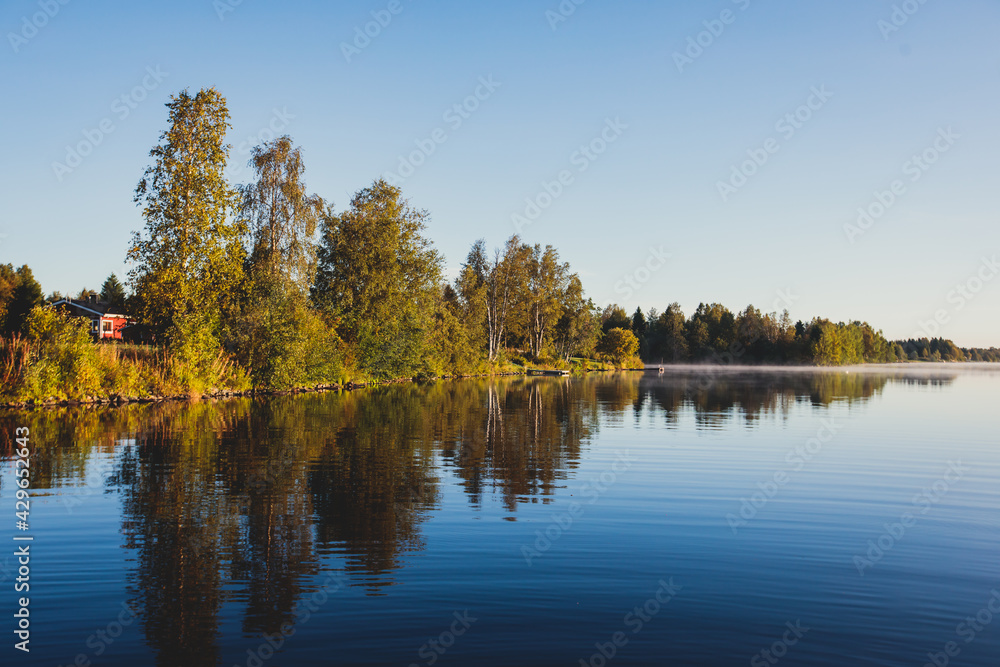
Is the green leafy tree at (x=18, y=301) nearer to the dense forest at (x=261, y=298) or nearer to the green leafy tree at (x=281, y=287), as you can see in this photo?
the dense forest at (x=261, y=298)

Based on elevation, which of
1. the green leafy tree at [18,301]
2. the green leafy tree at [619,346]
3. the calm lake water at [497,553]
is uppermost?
the green leafy tree at [18,301]

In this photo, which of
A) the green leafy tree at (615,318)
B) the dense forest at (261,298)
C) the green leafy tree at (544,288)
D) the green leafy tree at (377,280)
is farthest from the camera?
the green leafy tree at (615,318)

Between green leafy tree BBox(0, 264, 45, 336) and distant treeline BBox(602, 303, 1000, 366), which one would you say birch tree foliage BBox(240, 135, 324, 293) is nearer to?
green leafy tree BBox(0, 264, 45, 336)

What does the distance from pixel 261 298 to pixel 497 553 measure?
36511 mm

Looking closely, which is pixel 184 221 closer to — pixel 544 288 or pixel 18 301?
pixel 18 301

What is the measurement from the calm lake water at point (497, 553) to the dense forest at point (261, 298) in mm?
12987

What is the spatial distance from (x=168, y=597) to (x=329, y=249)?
52446 mm

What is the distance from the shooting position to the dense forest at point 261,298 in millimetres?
32875

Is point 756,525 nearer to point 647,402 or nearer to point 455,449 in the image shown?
point 455,449

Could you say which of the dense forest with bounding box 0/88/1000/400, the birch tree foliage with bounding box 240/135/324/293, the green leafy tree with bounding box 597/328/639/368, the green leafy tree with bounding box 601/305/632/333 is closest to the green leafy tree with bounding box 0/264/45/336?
the dense forest with bounding box 0/88/1000/400

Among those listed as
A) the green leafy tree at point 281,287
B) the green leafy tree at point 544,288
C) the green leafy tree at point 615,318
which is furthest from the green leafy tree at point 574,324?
the green leafy tree at point 281,287

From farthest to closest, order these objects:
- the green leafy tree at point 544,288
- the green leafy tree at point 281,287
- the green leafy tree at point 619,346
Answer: the green leafy tree at point 619,346 < the green leafy tree at point 544,288 < the green leafy tree at point 281,287

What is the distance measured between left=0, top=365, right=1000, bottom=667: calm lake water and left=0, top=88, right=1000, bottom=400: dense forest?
42.6 ft

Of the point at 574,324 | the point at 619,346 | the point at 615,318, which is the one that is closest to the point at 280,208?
the point at 574,324
